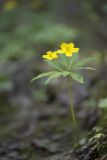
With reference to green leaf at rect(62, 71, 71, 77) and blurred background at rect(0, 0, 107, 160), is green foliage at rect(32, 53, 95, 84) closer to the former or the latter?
green leaf at rect(62, 71, 71, 77)

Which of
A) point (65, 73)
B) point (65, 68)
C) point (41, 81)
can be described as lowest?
point (65, 73)

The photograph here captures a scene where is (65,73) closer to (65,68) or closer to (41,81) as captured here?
(65,68)

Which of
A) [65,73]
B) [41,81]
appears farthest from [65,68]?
[41,81]

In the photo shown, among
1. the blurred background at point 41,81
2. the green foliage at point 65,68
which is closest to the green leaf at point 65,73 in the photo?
the green foliage at point 65,68

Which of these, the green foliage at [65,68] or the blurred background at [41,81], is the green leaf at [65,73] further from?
the blurred background at [41,81]

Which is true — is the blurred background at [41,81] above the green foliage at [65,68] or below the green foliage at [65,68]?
above

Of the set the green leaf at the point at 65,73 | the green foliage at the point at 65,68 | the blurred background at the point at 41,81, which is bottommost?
the green leaf at the point at 65,73

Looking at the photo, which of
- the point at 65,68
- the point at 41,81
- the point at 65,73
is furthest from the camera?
the point at 41,81

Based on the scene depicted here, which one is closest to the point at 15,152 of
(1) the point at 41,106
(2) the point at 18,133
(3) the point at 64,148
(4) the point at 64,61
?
(3) the point at 64,148

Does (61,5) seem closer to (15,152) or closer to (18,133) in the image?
(18,133)
